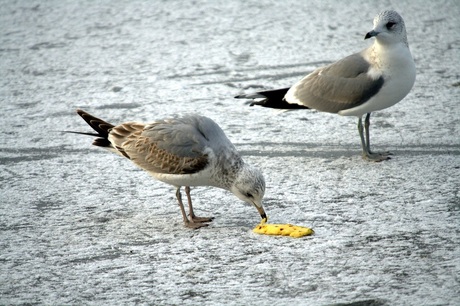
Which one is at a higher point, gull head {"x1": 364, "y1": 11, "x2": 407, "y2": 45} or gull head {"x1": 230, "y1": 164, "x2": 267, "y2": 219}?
gull head {"x1": 364, "y1": 11, "x2": 407, "y2": 45}

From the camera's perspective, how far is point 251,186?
16.3 feet

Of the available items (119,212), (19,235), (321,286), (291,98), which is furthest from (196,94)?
(321,286)

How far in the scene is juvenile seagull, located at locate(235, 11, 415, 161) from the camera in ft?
19.7

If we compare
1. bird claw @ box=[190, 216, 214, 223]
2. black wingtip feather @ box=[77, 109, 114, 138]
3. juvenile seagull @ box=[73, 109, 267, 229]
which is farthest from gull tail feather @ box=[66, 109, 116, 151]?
bird claw @ box=[190, 216, 214, 223]

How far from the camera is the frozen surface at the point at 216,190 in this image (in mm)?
4320

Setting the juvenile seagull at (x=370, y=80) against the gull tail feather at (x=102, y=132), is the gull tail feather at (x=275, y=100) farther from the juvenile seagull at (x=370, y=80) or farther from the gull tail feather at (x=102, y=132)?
the gull tail feather at (x=102, y=132)

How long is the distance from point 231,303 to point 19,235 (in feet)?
5.21

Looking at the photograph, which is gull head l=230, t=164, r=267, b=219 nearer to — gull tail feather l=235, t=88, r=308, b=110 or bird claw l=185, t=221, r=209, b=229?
bird claw l=185, t=221, r=209, b=229

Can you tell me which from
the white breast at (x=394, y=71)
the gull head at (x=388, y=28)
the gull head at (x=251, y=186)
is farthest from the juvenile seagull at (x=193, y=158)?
the gull head at (x=388, y=28)

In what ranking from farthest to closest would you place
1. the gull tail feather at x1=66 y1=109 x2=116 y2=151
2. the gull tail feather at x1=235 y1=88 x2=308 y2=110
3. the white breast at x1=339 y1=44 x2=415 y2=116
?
the gull tail feather at x1=235 y1=88 x2=308 y2=110
the white breast at x1=339 y1=44 x2=415 y2=116
the gull tail feather at x1=66 y1=109 x2=116 y2=151

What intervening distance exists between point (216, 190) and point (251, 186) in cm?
84

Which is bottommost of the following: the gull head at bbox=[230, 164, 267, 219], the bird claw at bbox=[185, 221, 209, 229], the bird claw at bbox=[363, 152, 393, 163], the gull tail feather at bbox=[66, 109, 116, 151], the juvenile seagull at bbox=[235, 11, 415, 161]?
the bird claw at bbox=[185, 221, 209, 229]

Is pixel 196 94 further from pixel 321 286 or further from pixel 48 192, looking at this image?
pixel 321 286

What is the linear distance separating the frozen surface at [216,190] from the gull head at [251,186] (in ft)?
0.60
